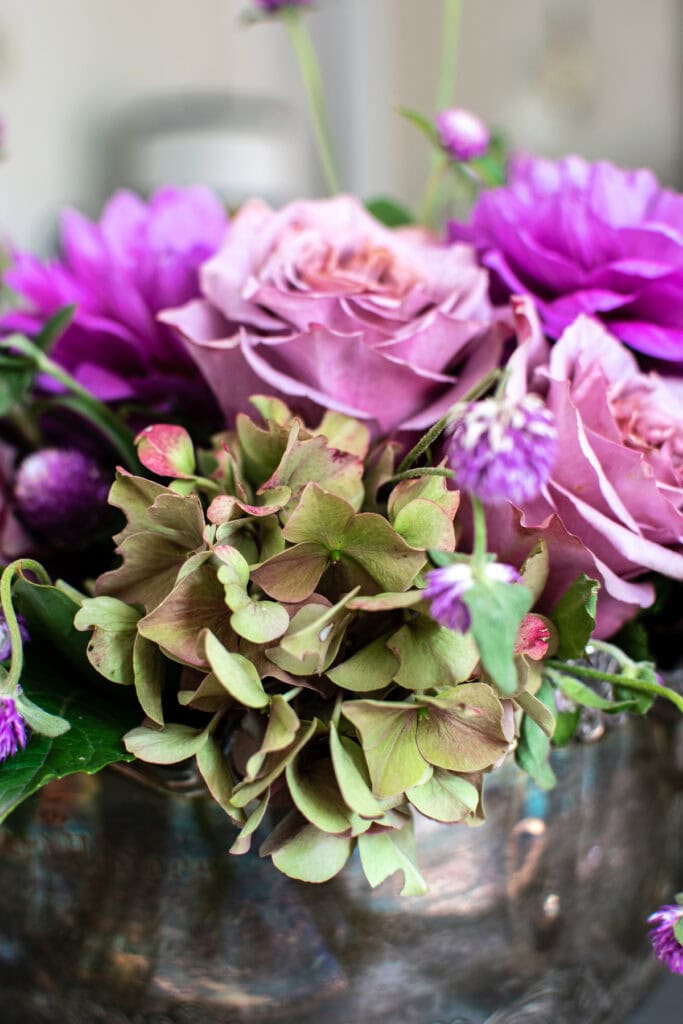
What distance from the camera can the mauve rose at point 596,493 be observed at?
18cm

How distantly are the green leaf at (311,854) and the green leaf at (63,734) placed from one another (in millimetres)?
32

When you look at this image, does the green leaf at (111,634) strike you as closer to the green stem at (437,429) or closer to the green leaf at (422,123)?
the green stem at (437,429)

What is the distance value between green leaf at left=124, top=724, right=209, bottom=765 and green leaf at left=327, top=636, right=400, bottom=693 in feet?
0.09

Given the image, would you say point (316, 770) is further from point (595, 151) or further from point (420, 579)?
point (595, 151)

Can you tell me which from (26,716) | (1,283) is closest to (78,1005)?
(26,716)

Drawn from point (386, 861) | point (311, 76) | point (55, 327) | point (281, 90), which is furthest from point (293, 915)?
point (281, 90)

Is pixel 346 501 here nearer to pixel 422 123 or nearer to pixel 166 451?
pixel 166 451

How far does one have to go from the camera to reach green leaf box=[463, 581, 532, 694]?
11 centimetres

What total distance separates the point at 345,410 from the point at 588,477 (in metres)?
0.05

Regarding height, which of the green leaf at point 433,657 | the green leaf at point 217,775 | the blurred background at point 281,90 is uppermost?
the green leaf at point 433,657

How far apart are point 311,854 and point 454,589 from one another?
64 millimetres

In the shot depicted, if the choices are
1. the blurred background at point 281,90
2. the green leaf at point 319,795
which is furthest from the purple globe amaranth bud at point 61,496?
the blurred background at point 281,90

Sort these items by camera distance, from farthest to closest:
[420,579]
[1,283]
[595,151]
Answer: [595,151], [1,283], [420,579]

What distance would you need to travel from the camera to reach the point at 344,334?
7.8 inches
